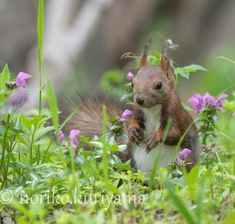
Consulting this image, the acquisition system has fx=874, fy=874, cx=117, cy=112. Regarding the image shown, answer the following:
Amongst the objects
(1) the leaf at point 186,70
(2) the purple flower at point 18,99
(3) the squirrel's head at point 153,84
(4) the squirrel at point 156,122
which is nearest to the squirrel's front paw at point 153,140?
(4) the squirrel at point 156,122

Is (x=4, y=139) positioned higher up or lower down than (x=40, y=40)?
lower down

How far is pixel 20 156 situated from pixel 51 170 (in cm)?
34

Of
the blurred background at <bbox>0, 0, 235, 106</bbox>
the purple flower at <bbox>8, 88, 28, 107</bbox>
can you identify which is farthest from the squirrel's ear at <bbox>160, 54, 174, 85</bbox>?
the blurred background at <bbox>0, 0, 235, 106</bbox>

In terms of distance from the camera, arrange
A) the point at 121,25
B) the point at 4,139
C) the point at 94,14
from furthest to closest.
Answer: the point at 121,25, the point at 94,14, the point at 4,139

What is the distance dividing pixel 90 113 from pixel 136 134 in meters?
0.89

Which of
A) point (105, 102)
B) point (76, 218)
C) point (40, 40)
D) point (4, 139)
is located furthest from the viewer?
point (105, 102)

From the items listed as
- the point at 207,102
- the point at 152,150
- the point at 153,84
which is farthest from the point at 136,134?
the point at 207,102

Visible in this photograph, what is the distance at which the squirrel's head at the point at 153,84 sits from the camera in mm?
4188

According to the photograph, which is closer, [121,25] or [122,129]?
[122,129]

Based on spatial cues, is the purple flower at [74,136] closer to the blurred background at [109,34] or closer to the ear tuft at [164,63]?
the ear tuft at [164,63]

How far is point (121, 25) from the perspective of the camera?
13062mm

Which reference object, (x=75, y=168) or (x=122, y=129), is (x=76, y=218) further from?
(x=122, y=129)

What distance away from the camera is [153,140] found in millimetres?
4168

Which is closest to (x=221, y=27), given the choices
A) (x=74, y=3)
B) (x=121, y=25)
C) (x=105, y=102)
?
(x=121, y=25)
